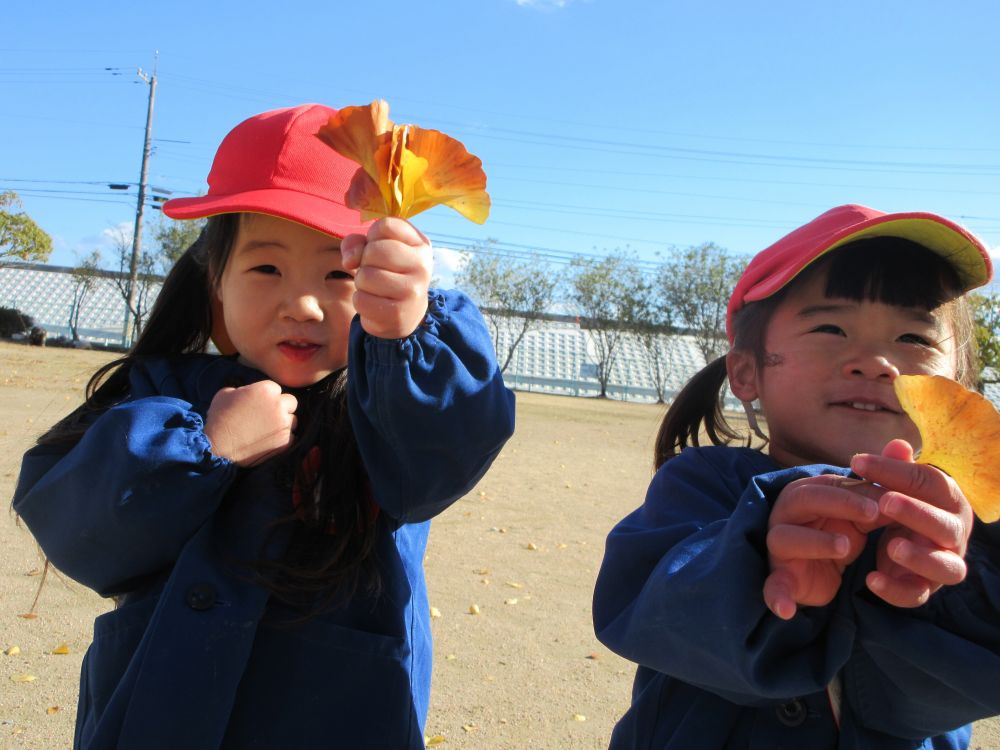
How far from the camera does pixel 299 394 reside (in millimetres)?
1732

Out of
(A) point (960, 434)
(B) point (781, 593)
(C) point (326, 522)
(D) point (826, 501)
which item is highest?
(A) point (960, 434)

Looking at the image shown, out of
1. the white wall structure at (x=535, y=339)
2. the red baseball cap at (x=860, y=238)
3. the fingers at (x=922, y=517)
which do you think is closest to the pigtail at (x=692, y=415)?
the red baseball cap at (x=860, y=238)

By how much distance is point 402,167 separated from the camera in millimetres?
1254

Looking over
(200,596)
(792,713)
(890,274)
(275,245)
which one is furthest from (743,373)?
(200,596)

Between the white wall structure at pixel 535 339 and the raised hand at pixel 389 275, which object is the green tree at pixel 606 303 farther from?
the raised hand at pixel 389 275

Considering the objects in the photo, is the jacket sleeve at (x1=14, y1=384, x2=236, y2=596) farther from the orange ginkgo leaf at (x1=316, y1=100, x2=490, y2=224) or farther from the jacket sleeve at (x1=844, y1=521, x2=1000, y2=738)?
the jacket sleeve at (x1=844, y1=521, x2=1000, y2=738)

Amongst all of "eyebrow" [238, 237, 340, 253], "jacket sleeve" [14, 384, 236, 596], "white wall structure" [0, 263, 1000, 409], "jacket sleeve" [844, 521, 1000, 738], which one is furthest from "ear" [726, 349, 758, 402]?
"white wall structure" [0, 263, 1000, 409]

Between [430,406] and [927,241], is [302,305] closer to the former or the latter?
[430,406]

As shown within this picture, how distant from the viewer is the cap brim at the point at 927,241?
1527mm

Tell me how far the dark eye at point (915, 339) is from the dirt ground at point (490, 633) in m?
2.13

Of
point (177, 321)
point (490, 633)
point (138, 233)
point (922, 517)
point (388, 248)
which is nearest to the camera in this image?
point (922, 517)

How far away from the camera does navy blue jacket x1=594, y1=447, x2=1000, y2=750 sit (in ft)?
3.71

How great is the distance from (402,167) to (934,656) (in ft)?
3.38

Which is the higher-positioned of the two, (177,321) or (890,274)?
(890,274)
